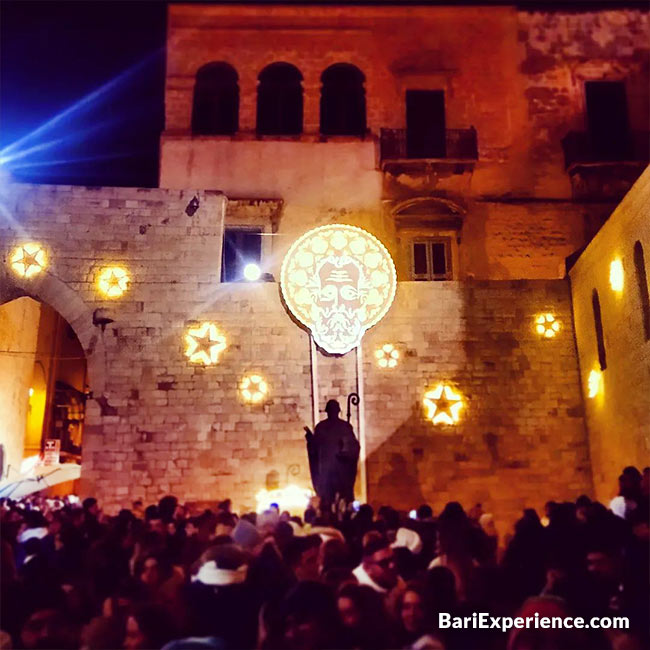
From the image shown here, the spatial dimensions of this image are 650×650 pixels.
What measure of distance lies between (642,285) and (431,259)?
722 centimetres

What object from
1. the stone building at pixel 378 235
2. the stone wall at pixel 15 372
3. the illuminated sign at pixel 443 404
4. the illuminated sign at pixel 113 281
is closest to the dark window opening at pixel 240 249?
the stone building at pixel 378 235

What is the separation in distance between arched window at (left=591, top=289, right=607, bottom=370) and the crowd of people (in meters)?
5.97

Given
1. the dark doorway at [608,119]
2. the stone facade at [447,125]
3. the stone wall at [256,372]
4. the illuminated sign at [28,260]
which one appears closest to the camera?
the stone wall at [256,372]

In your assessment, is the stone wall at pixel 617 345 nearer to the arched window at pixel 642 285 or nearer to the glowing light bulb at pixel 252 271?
the arched window at pixel 642 285

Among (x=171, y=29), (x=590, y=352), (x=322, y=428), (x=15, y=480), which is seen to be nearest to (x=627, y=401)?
(x=590, y=352)

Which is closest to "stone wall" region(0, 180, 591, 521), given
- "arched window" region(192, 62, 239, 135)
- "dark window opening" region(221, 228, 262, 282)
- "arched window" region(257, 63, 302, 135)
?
"dark window opening" region(221, 228, 262, 282)

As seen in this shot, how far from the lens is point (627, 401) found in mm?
12086

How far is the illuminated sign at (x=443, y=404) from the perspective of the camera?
1374cm

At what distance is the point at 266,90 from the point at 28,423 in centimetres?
1236

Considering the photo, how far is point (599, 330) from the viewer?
13.4 meters

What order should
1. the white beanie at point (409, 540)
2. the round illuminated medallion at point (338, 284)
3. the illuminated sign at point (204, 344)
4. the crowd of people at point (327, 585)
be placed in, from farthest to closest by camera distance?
the illuminated sign at point (204, 344) → the round illuminated medallion at point (338, 284) → the white beanie at point (409, 540) → the crowd of people at point (327, 585)

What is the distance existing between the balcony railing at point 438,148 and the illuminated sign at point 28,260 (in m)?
9.14

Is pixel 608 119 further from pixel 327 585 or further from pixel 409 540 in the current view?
pixel 327 585

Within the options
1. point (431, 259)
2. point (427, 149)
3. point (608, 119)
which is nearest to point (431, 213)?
point (431, 259)
